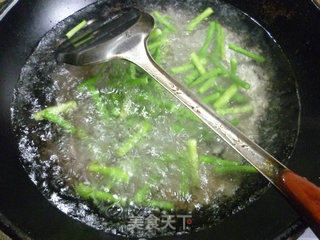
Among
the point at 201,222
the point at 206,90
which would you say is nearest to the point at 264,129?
the point at 206,90

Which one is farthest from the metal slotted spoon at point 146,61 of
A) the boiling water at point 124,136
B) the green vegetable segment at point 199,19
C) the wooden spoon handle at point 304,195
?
the green vegetable segment at point 199,19

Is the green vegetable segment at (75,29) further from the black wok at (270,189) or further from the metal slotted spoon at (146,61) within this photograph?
the black wok at (270,189)

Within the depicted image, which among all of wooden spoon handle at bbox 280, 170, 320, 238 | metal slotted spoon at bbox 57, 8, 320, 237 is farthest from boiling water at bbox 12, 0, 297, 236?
wooden spoon handle at bbox 280, 170, 320, 238

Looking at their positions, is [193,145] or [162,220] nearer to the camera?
[162,220]

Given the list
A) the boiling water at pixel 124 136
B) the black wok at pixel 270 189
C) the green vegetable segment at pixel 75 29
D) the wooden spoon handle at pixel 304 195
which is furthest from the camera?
the green vegetable segment at pixel 75 29

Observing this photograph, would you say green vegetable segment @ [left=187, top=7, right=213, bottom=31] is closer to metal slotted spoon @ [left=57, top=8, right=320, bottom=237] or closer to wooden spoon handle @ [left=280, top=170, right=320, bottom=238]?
metal slotted spoon @ [left=57, top=8, right=320, bottom=237]

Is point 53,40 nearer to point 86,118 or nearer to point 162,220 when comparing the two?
point 86,118
